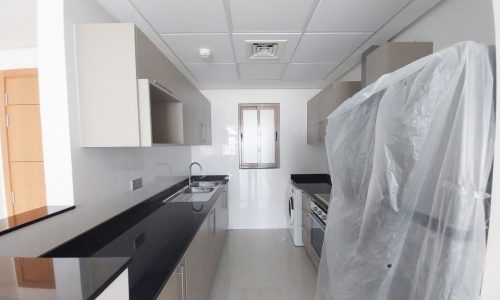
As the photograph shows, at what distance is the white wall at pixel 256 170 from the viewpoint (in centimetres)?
355

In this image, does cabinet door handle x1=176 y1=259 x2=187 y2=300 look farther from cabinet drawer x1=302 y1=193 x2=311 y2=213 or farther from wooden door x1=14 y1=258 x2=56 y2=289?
cabinet drawer x1=302 y1=193 x2=311 y2=213

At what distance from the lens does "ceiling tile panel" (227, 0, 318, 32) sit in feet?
4.45

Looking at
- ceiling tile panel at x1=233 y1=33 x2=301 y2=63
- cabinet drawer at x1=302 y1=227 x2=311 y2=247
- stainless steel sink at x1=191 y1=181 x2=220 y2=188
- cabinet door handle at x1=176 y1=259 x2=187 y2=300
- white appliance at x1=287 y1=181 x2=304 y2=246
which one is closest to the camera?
cabinet door handle at x1=176 y1=259 x2=187 y2=300

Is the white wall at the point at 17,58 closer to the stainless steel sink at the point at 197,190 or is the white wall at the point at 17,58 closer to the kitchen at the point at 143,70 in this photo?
the kitchen at the point at 143,70

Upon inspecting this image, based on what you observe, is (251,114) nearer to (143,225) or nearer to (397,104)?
(143,225)

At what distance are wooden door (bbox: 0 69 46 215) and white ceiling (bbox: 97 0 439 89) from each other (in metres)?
1.12

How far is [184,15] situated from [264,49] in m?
0.82

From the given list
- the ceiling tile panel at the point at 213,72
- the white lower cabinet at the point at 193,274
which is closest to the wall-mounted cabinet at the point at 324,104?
the ceiling tile panel at the point at 213,72

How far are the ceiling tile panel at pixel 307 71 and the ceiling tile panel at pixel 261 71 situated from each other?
0.11 metres

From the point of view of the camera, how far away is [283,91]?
3555 mm

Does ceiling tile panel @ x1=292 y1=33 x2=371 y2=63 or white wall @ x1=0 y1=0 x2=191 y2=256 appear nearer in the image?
white wall @ x1=0 y1=0 x2=191 y2=256

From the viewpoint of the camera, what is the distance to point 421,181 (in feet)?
2.44

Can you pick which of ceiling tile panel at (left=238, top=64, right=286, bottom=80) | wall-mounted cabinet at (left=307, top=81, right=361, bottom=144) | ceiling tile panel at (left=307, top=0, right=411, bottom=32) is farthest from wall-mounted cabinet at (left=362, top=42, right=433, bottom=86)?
ceiling tile panel at (left=238, top=64, right=286, bottom=80)

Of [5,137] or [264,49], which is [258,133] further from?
[5,137]
